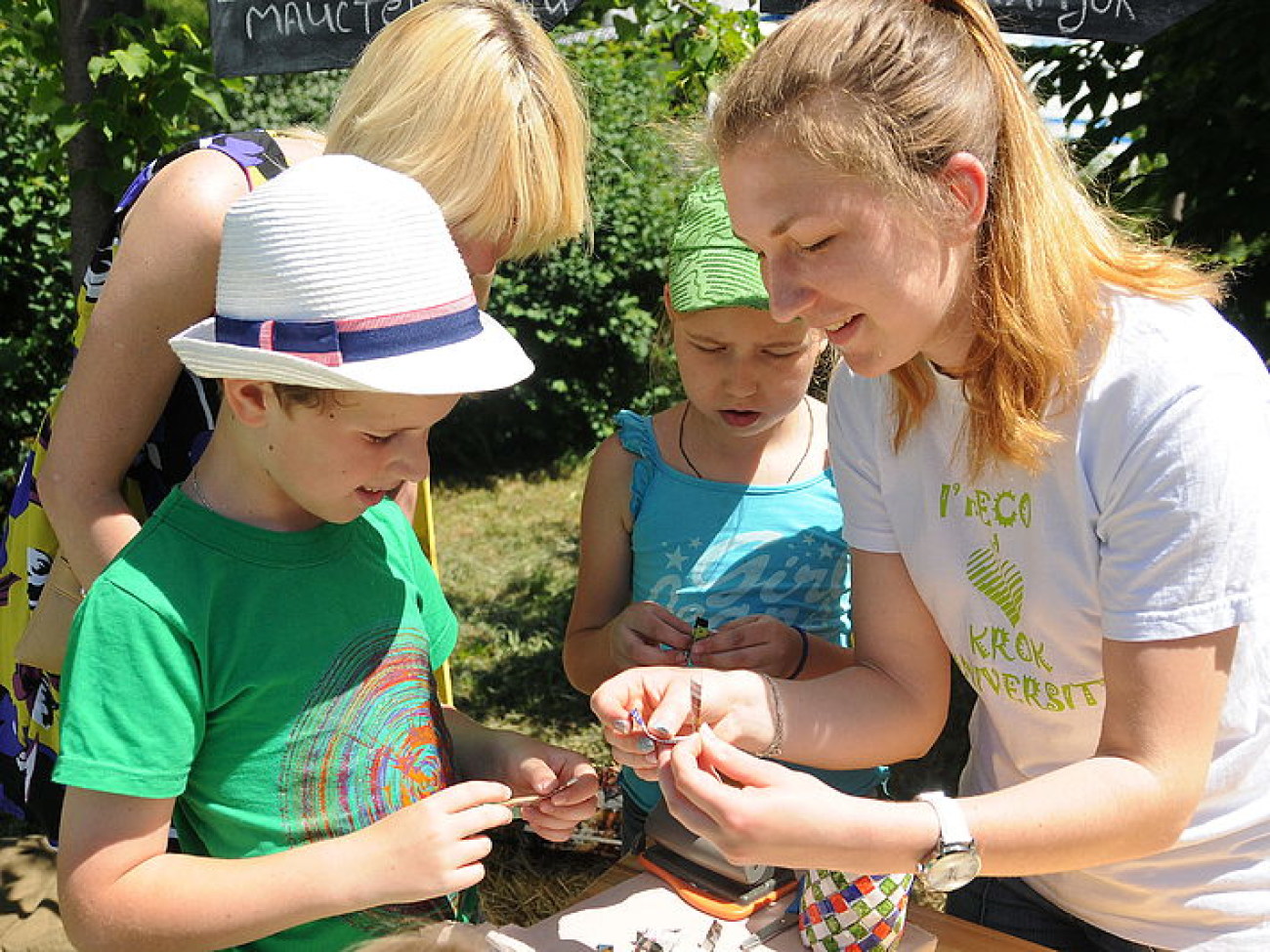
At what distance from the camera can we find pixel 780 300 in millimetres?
1748

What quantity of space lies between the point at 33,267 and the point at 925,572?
6860 mm

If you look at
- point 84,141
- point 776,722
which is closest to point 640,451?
point 776,722

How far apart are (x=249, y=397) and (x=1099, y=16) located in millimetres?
2115

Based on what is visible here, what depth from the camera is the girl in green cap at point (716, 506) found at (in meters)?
2.41

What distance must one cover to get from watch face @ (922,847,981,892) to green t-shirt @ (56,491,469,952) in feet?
2.40

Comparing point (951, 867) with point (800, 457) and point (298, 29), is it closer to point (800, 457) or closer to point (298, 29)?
point (800, 457)

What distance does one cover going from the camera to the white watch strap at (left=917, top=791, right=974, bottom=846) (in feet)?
5.24

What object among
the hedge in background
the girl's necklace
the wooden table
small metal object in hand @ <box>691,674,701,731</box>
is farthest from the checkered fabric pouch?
the hedge in background

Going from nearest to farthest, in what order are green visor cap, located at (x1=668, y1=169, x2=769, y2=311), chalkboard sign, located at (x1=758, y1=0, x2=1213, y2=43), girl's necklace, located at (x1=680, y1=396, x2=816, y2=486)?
green visor cap, located at (x1=668, y1=169, x2=769, y2=311) < girl's necklace, located at (x1=680, y1=396, x2=816, y2=486) < chalkboard sign, located at (x1=758, y1=0, x2=1213, y2=43)

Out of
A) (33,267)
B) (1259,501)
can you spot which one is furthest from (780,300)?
(33,267)

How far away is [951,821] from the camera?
5.27 feet

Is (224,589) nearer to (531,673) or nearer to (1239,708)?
(1239,708)

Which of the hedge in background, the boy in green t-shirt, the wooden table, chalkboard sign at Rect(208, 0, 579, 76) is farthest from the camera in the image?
the hedge in background

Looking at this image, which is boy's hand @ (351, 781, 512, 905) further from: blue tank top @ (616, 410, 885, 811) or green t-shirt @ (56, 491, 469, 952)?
blue tank top @ (616, 410, 885, 811)
